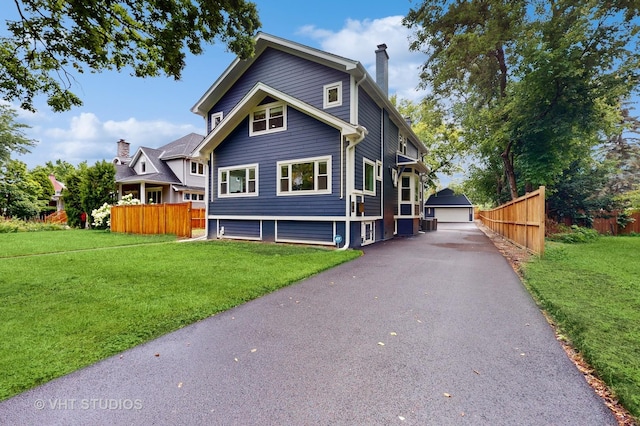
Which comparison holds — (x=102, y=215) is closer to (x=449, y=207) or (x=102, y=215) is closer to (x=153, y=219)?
(x=153, y=219)

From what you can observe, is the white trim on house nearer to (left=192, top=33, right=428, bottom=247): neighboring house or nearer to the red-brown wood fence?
(left=192, top=33, right=428, bottom=247): neighboring house

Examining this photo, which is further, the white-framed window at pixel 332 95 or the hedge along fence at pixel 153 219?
the hedge along fence at pixel 153 219

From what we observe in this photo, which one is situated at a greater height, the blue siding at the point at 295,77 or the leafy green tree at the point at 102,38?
the blue siding at the point at 295,77

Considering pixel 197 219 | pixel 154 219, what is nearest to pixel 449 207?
pixel 197 219

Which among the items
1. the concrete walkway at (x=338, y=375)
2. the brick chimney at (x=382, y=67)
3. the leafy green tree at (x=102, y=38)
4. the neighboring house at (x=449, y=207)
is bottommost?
the concrete walkway at (x=338, y=375)

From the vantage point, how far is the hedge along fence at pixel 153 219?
1457 cm

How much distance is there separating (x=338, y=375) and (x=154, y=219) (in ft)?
52.5

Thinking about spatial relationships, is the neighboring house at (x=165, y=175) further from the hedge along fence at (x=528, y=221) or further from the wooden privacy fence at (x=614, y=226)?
the wooden privacy fence at (x=614, y=226)

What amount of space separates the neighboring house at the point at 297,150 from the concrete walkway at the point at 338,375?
648cm

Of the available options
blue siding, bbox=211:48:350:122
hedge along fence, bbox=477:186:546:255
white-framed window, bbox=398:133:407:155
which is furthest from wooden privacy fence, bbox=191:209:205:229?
hedge along fence, bbox=477:186:546:255

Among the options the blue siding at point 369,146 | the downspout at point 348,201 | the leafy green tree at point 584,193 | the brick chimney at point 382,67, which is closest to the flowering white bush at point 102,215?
the downspout at point 348,201

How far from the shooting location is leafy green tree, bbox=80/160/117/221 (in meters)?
18.1

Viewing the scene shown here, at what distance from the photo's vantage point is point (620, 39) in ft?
39.3

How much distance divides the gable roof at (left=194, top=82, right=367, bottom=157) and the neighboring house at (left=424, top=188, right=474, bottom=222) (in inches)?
1239
